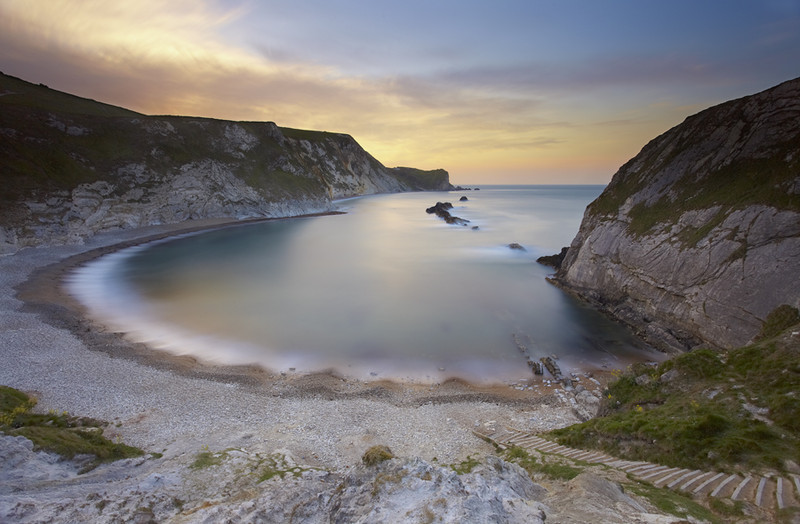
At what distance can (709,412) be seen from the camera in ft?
28.4

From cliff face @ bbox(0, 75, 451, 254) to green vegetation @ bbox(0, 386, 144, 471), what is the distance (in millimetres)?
34479

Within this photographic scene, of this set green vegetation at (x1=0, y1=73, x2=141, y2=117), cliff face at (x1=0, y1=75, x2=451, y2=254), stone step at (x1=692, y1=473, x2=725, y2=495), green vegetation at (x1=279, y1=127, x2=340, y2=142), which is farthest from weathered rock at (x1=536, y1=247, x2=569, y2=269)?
green vegetation at (x1=279, y1=127, x2=340, y2=142)

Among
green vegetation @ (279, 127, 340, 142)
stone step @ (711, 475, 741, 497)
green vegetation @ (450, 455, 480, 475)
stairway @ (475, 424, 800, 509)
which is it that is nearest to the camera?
stairway @ (475, 424, 800, 509)

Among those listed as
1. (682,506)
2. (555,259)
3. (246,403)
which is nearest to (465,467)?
(682,506)

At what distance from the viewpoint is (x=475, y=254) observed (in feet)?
148

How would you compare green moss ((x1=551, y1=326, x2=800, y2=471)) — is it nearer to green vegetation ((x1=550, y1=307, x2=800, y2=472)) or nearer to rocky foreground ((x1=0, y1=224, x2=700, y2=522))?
green vegetation ((x1=550, y1=307, x2=800, y2=472))

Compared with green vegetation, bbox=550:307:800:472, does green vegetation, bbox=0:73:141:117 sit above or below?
above

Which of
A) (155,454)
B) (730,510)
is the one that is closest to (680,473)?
(730,510)

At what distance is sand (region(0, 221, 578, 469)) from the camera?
11.4 m

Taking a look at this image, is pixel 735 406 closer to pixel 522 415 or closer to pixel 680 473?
pixel 680 473

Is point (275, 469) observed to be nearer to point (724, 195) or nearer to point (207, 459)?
point (207, 459)

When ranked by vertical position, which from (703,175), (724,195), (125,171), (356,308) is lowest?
(356,308)

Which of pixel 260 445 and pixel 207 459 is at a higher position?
pixel 207 459

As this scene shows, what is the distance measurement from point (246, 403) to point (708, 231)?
25.0 m
